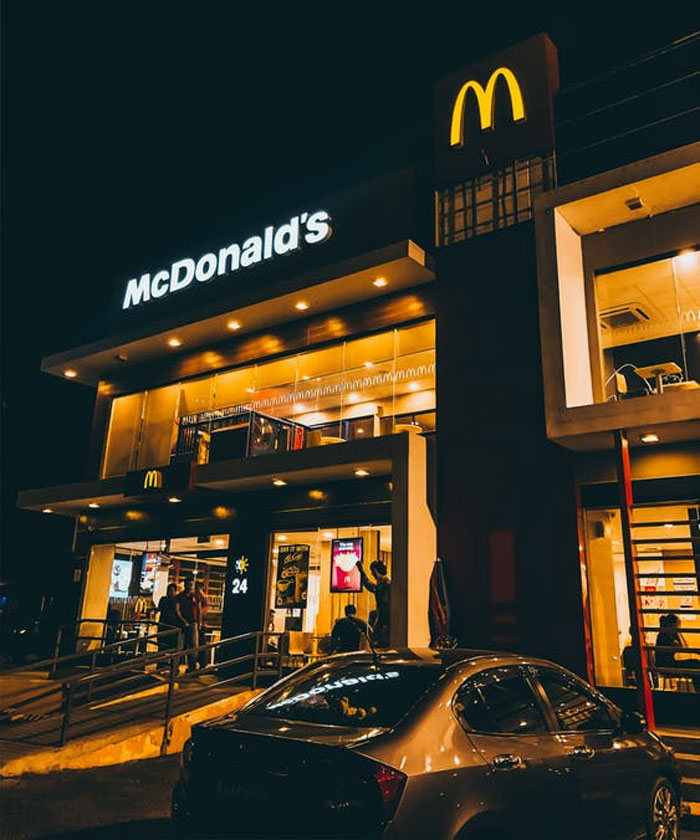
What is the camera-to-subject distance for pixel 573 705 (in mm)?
4363

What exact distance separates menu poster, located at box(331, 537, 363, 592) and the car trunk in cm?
875

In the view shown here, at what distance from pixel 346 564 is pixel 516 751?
8943 mm

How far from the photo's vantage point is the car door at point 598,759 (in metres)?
3.94

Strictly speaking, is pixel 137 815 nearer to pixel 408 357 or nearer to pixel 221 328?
pixel 408 357

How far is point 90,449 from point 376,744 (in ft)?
53.0

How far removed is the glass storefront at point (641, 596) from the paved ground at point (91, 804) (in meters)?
3.77

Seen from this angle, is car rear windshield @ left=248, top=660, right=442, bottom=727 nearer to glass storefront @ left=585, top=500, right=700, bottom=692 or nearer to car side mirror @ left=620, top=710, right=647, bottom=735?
car side mirror @ left=620, top=710, right=647, bottom=735

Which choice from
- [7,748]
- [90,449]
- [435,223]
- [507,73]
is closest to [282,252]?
[435,223]

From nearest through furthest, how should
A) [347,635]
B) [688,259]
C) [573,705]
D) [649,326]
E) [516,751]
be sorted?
1. [516,751]
2. [573,705]
3. [688,259]
4. [347,635]
5. [649,326]

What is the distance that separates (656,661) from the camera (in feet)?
30.5

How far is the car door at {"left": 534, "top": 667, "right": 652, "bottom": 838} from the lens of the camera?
12.9ft

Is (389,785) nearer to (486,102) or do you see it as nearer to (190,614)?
(190,614)

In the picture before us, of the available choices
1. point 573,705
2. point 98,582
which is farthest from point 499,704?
point 98,582

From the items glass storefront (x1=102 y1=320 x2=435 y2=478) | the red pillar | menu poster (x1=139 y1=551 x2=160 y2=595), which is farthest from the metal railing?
the red pillar
